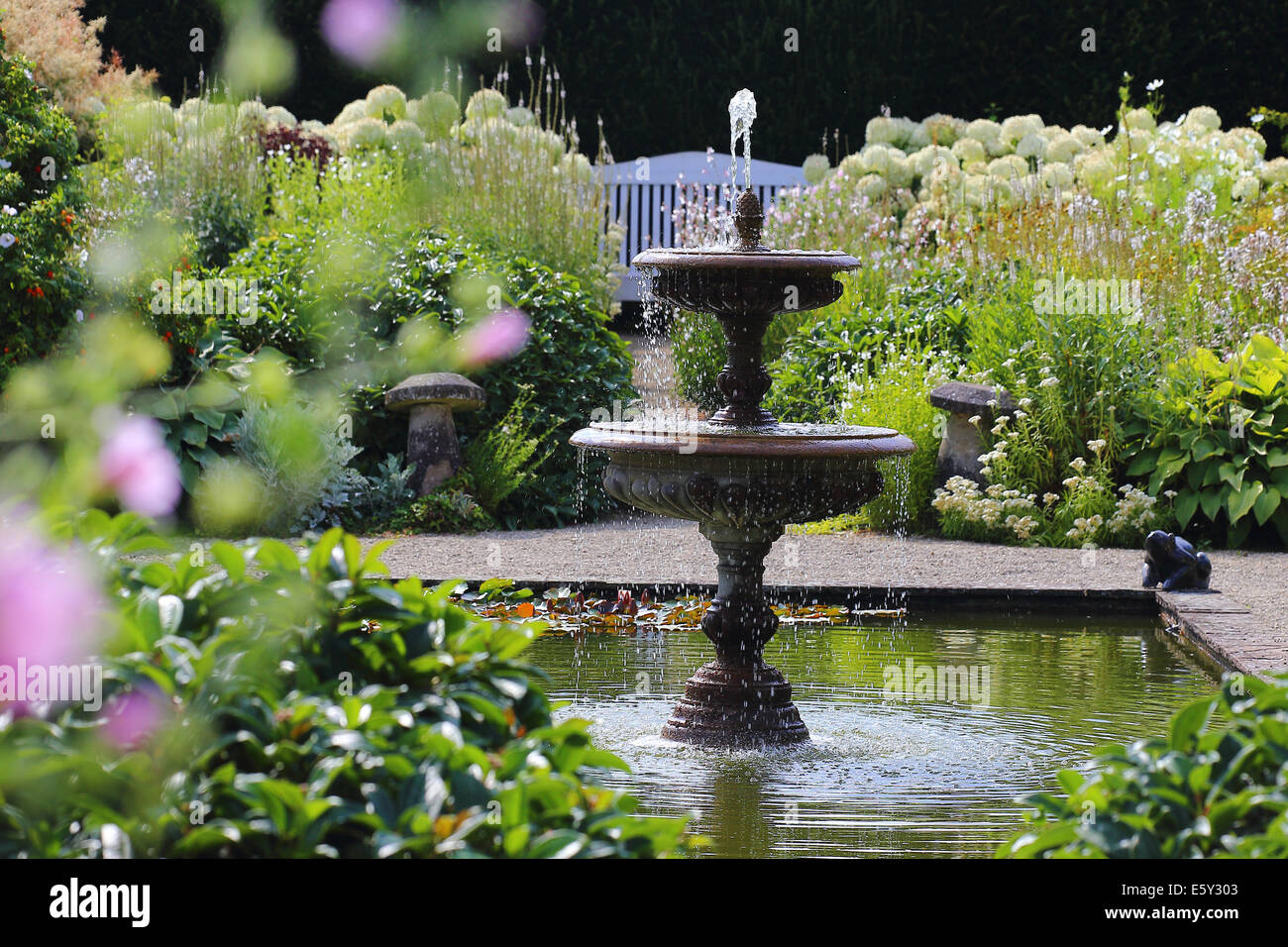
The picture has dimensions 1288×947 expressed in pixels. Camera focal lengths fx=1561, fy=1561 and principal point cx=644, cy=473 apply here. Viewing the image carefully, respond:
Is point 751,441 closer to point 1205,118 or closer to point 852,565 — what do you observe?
point 852,565

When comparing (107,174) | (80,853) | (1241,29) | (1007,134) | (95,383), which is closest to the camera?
(95,383)

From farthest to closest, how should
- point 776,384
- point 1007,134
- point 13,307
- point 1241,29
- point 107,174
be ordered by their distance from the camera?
point 1241,29, point 1007,134, point 107,174, point 776,384, point 13,307

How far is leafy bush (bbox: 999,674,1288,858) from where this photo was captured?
194 centimetres

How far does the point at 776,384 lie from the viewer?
9.78 metres

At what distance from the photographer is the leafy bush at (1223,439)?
8.00 meters

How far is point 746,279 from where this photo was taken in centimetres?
462

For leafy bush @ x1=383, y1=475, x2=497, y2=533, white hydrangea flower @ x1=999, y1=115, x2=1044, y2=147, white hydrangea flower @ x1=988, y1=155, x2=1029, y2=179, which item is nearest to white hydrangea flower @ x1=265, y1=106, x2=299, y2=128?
white hydrangea flower @ x1=988, y1=155, x2=1029, y2=179

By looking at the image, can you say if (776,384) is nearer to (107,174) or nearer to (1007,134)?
(107,174)

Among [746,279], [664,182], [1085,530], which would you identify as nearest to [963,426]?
[1085,530]

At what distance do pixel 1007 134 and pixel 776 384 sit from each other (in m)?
5.99

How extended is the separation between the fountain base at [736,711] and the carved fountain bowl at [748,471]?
496 mm

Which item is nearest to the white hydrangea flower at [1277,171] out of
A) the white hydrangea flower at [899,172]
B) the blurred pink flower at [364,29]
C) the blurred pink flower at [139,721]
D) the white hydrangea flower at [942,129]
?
the white hydrangea flower at [899,172]

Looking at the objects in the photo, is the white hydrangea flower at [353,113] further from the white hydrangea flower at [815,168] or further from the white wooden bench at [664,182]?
the white hydrangea flower at [815,168]

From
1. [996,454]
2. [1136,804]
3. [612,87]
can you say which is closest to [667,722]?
[1136,804]
